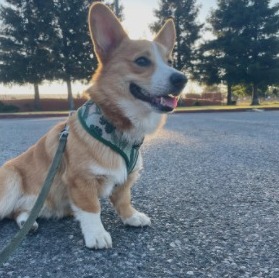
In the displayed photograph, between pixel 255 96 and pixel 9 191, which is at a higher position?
pixel 9 191

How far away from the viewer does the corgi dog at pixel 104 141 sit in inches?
92.8

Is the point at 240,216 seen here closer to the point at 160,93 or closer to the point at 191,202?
the point at 191,202

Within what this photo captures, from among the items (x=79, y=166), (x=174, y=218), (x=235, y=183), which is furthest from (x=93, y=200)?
(x=235, y=183)

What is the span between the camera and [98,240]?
2.24 meters

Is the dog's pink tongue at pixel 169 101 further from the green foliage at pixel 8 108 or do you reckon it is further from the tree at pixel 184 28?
the tree at pixel 184 28

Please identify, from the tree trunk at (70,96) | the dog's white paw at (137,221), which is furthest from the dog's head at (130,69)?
the tree trunk at (70,96)

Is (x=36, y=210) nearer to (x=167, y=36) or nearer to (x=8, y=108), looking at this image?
(x=167, y=36)

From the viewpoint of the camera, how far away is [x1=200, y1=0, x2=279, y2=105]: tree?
35.3 m

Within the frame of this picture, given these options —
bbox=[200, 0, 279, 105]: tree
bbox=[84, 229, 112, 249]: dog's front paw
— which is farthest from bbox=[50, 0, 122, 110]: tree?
bbox=[84, 229, 112, 249]: dog's front paw

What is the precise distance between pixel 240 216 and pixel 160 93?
3.31 feet

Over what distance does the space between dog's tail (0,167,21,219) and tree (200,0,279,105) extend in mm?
33690

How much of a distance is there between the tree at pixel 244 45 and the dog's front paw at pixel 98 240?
1336 inches

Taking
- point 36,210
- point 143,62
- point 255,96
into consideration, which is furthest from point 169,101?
point 255,96

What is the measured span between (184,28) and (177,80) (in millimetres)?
37427
